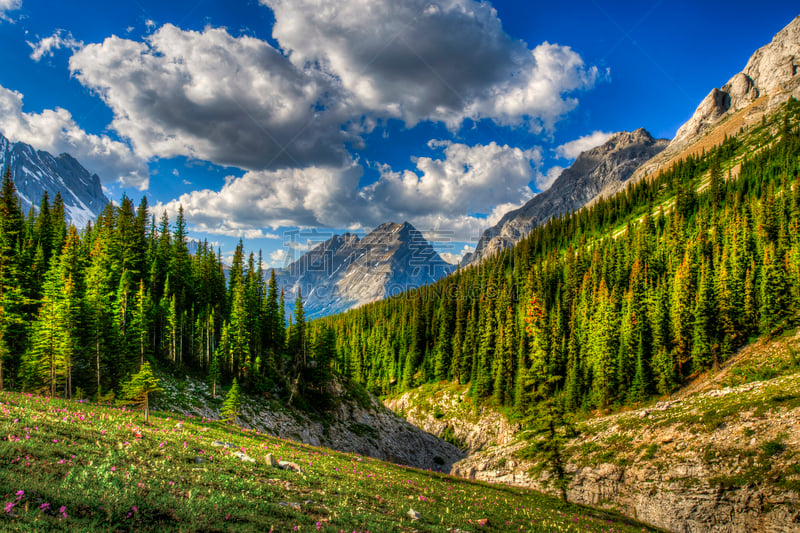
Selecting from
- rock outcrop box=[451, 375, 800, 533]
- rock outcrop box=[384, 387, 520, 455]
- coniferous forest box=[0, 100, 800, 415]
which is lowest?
rock outcrop box=[384, 387, 520, 455]

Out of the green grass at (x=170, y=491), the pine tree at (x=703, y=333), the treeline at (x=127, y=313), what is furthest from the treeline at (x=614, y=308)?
the treeline at (x=127, y=313)

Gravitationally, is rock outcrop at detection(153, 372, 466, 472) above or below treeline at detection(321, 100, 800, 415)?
below

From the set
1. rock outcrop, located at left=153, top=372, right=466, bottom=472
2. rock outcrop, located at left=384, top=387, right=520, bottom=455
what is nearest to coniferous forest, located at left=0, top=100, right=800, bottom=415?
rock outcrop, located at left=384, top=387, right=520, bottom=455

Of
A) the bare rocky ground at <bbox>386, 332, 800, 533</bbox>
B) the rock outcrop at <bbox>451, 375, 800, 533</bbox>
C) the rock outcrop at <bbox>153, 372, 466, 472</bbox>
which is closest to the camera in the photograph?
the rock outcrop at <bbox>451, 375, 800, 533</bbox>

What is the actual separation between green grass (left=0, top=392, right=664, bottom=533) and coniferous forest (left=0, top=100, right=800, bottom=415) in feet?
67.5

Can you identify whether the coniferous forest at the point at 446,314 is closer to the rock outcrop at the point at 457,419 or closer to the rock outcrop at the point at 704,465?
the rock outcrop at the point at 457,419

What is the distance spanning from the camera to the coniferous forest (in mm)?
34812

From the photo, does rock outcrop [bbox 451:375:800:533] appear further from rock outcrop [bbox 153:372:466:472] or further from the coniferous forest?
rock outcrop [bbox 153:372:466:472]

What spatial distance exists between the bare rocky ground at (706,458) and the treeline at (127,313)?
3971 cm

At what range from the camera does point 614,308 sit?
2645 inches

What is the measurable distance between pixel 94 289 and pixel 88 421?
1293 inches

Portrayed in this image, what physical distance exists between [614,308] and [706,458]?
42.6m

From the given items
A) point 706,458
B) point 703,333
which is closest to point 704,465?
point 706,458

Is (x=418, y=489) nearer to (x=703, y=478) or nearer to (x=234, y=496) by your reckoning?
(x=234, y=496)
